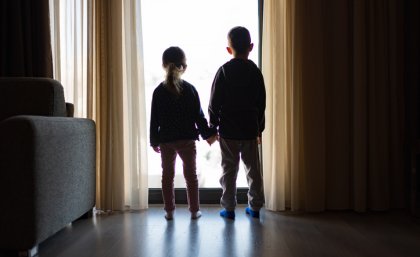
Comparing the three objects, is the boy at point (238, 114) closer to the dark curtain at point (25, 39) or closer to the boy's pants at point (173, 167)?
the boy's pants at point (173, 167)

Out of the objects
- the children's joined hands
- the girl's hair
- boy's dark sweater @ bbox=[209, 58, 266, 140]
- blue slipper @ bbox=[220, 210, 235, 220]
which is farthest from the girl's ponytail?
blue slipper @ bbox=[220, 210, 235, 220]

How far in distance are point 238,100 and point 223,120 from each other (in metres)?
0.16

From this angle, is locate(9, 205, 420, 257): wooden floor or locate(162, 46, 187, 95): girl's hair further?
locate(162, 46, 187, 95): girl's hair

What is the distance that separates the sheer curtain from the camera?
251 cm

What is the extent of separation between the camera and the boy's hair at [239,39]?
7.68ft

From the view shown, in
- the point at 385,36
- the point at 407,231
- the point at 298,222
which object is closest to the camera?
the point at 407,231

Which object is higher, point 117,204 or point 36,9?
point 36,9

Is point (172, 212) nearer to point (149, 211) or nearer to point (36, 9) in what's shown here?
point (149, 211)

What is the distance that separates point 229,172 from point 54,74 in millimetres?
1328

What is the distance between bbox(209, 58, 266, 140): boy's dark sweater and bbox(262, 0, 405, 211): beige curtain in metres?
0.19

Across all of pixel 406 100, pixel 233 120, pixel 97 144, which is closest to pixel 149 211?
pixel 97 144

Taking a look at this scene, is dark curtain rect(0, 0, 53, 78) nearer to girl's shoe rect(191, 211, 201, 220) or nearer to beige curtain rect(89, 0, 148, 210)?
beige curtain rect(89, 0, 148, 210)

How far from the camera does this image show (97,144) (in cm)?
254

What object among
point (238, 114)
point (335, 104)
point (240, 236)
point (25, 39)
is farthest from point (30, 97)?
point (335, 104)
